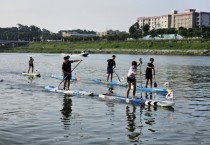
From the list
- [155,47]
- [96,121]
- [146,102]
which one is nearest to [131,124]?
[96,121]

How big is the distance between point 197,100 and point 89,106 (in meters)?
6.96

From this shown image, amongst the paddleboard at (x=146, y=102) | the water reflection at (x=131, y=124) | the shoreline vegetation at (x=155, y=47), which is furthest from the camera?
the shoreline vegetation at (x=155, y=47)

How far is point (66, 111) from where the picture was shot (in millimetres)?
17188

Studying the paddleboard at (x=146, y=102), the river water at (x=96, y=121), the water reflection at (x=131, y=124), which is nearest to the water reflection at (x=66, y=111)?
the river water at (x=96, y=121)

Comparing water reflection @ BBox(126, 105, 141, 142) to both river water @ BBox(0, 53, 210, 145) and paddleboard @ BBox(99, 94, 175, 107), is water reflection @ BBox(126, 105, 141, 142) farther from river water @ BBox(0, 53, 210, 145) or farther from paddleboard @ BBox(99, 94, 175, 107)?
paddleboard @ BBox(99, 94, 175, 107)

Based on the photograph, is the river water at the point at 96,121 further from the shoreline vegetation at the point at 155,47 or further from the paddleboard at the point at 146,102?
the shoreline vegetation at the point at 155,47

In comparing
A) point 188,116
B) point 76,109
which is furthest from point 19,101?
point 188,116

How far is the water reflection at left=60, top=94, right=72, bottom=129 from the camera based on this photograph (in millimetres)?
14584

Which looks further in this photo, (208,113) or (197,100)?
(197,100)

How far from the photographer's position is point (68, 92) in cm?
2328

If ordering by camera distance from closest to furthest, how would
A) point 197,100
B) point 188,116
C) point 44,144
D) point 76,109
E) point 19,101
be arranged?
point 44,144, point 188,116, point 76,109, point 19,101, point 197,100

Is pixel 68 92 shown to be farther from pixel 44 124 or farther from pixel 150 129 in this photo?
pixel 150 129

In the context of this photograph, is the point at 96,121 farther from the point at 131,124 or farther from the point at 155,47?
the point at 155,47

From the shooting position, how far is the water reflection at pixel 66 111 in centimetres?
1458
